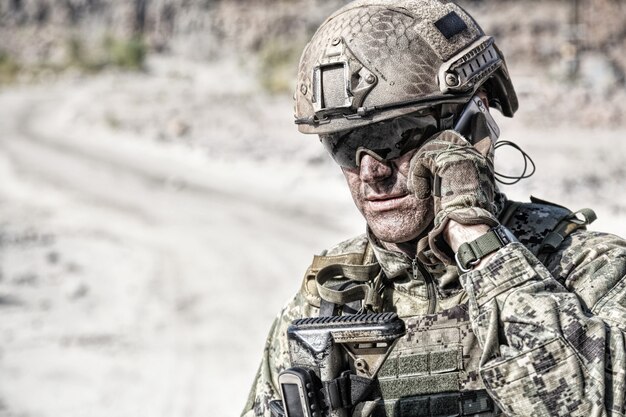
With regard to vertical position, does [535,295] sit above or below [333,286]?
below

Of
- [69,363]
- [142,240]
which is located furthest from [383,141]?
[142,240]

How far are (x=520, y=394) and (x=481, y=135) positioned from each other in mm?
896

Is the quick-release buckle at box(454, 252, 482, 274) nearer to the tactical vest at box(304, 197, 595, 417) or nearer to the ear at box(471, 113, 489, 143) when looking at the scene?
the tactical vest at box(304, 197, 595, 417)

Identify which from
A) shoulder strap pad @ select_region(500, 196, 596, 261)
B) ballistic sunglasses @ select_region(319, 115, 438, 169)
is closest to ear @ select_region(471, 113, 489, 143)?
ballistic sunglasses @ select_region(319, 115, 438, 169)

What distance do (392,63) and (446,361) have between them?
88 cm

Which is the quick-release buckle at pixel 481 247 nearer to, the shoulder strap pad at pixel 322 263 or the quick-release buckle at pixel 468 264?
the quick-release buckle at pixel 468 264

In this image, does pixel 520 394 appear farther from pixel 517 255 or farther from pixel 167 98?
pixel 167 98

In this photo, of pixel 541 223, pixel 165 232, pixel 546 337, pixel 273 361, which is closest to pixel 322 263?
pixel 273 361

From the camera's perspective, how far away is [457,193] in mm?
2695

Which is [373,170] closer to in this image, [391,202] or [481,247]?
[391,202]

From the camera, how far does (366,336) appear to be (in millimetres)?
2912

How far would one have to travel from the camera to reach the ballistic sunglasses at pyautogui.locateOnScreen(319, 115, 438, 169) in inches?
120

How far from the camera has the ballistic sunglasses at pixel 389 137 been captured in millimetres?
3041

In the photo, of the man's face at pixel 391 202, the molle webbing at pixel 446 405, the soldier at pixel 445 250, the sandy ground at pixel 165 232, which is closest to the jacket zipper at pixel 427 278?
the soldier at pixel 445 250
